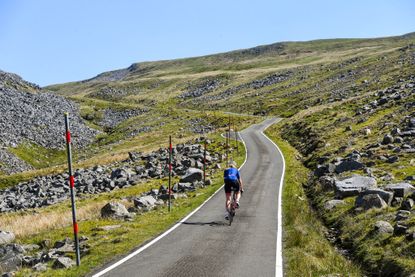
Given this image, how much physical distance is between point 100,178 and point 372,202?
99.5 feet

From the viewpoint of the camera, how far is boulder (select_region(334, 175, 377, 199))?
2066 centimetres

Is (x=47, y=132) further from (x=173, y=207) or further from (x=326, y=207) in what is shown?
(x=326, y=207)

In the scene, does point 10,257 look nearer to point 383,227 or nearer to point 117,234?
point 117,234

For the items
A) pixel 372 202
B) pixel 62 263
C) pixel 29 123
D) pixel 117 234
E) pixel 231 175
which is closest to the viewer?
pixel 62 263

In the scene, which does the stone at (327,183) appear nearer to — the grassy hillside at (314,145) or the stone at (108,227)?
the grassy hillside at (314,145)

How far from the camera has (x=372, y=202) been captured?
17.3 m

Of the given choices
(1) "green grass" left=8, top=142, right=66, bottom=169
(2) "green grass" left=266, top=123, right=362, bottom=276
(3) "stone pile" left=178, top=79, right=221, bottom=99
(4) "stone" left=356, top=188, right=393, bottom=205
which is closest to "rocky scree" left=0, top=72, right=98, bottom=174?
(1) "green grass" left=8, top=142, right=66, bottom=169

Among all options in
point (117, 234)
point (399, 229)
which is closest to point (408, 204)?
point (399, 229)

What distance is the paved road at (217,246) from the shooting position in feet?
38.2

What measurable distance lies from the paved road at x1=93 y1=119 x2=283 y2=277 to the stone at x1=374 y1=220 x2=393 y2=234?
144 inches

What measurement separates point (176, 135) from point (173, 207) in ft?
187

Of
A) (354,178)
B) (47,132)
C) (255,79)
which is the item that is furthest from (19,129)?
(255,79)

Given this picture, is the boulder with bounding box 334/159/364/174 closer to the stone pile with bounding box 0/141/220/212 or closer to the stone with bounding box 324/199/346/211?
the stone with bounding box 324/199/346/211

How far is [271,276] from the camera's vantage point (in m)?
11.1
